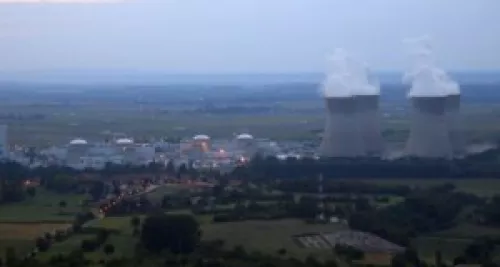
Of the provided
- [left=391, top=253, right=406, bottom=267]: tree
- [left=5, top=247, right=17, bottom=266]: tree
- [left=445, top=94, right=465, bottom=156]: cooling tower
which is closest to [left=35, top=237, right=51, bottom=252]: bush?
[left=5, top=247, right=17, bottom=266]: tree

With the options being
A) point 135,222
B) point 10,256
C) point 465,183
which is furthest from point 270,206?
point 10,256

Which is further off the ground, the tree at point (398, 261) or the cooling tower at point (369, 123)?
the cooling tower at point (369, 123)

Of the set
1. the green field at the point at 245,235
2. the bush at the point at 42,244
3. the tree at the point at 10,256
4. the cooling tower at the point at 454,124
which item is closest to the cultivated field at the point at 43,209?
the green field at the point at 245,235

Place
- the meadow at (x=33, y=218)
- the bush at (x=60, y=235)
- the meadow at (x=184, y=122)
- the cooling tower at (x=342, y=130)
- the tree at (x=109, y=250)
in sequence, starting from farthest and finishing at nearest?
the meadow at (x=184, y=122)
the cooling tower at (x=342, y=130)
the meadow at (x=33, y=218)
the bush at (x=60, y=235)
the tree at (x=109, y=250)

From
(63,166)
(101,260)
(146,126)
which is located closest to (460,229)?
(101,260)

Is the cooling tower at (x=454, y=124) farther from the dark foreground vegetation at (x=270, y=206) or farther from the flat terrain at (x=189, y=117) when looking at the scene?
the flat terrain at (x=189, y=117)

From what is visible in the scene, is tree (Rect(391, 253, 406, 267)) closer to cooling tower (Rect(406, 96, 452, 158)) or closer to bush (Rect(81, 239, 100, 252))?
bush (Rect(81, 239, 100, 252))
